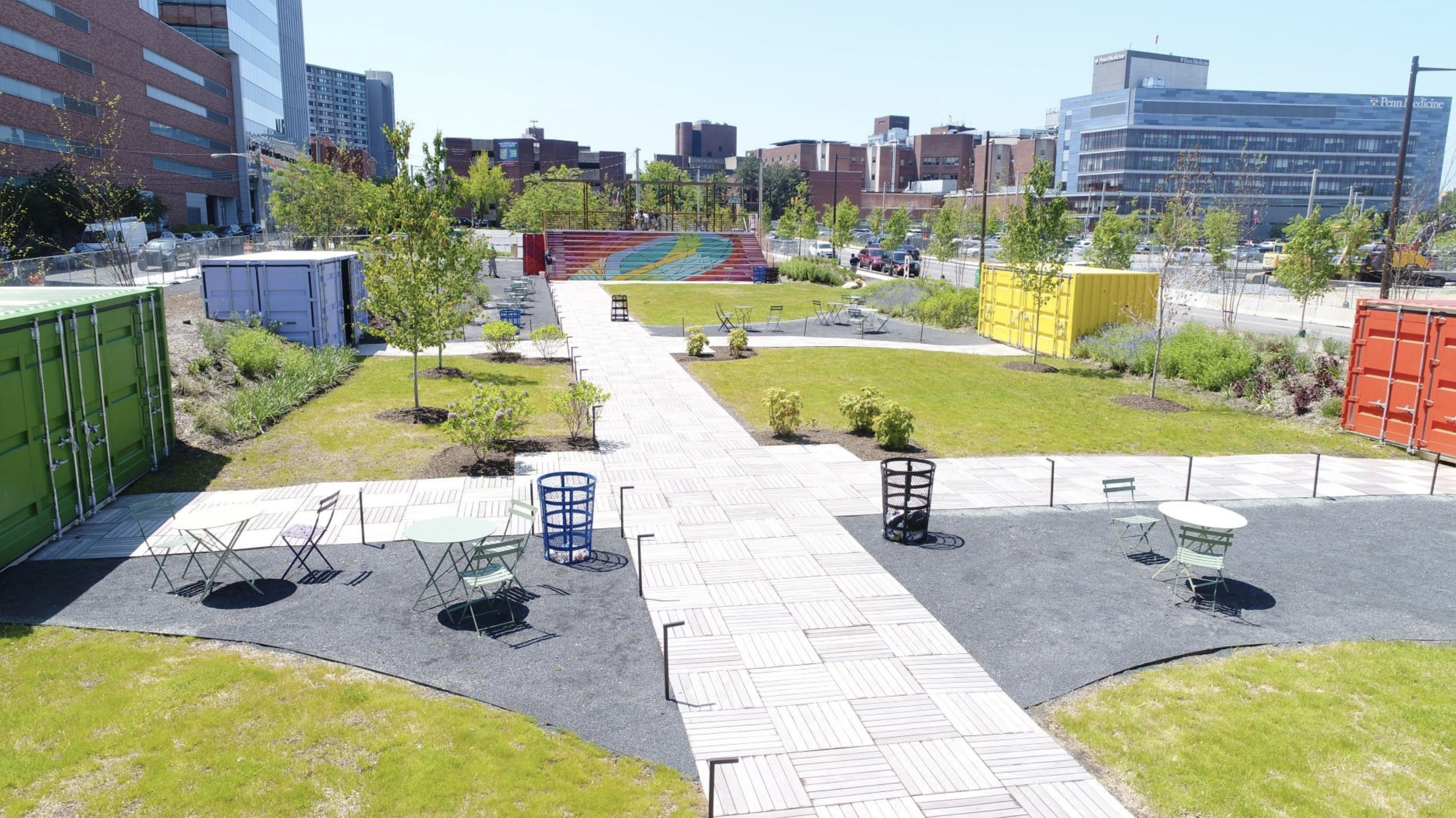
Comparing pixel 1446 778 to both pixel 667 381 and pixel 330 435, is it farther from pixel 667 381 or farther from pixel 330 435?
pixel 667 381

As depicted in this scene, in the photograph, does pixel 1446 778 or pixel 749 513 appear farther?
pixel 749 513

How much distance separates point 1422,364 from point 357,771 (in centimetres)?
1784

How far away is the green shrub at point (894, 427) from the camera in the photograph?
1616 cm

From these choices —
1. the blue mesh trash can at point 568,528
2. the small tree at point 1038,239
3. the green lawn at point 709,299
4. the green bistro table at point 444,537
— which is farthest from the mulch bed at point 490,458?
the green lawn at point 709,299

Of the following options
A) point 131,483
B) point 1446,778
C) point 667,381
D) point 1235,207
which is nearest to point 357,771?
point 1446,778

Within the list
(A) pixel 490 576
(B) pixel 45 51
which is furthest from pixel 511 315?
(B) pixel 45 51

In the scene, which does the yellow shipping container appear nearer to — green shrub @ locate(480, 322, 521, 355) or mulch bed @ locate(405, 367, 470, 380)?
green shrub @ locate(480, 322, 521, 355)

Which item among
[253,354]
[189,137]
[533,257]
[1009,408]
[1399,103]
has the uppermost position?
[1399,103]

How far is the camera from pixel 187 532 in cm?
1087

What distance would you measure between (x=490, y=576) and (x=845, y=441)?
28.5ft

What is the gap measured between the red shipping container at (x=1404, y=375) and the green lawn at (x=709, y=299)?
1927 centimetres

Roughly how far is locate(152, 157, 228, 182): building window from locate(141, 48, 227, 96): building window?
667 cm

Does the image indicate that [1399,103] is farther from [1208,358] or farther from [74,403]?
[74,403]

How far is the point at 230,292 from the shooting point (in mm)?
23359
